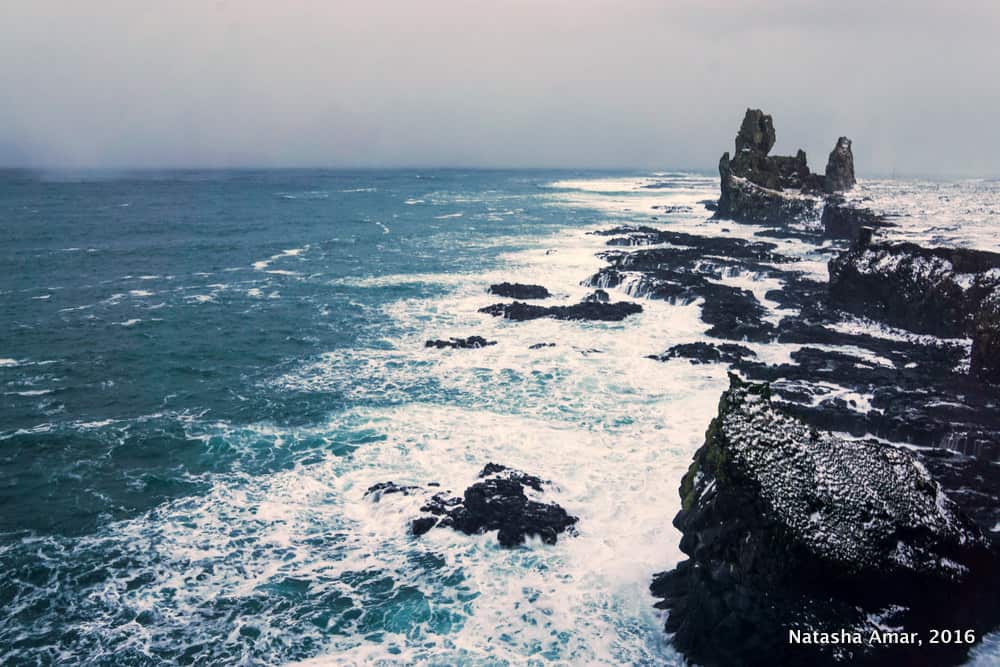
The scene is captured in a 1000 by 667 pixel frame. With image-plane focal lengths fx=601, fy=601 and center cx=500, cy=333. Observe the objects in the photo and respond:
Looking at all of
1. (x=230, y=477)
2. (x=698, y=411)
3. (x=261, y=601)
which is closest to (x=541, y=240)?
(x=698, y=411)

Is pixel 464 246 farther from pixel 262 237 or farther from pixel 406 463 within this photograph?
pixel 406 463

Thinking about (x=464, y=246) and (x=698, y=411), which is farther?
(x=464, y=246)

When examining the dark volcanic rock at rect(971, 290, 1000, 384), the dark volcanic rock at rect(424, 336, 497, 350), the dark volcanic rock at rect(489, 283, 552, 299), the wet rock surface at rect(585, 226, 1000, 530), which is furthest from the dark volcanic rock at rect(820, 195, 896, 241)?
the dark volcanic rock at rect(424, 336, 497, 350)

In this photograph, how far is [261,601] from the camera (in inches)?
659

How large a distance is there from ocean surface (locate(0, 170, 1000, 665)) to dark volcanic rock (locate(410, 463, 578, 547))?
58cm

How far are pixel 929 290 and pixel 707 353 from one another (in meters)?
15.3

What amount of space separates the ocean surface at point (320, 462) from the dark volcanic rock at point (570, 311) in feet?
5.03

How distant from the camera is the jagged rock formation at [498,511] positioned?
19625 millimetres

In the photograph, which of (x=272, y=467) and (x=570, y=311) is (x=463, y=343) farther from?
(x=272, y=467)

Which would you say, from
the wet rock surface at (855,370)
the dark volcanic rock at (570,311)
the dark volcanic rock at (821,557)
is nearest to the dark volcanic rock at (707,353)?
the wet rock surface at (855,370)

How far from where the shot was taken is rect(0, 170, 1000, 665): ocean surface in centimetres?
1577

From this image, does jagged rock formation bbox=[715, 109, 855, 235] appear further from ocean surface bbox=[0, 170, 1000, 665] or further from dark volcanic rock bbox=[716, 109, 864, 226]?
ocean surface bbox=[0, 170, 1000, 665]

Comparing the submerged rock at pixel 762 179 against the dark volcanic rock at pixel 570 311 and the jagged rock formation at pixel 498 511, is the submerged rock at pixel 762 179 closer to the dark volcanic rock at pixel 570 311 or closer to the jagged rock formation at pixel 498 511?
the dark volcanic rock at pixel 570 311

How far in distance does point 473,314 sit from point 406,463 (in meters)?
23.8
